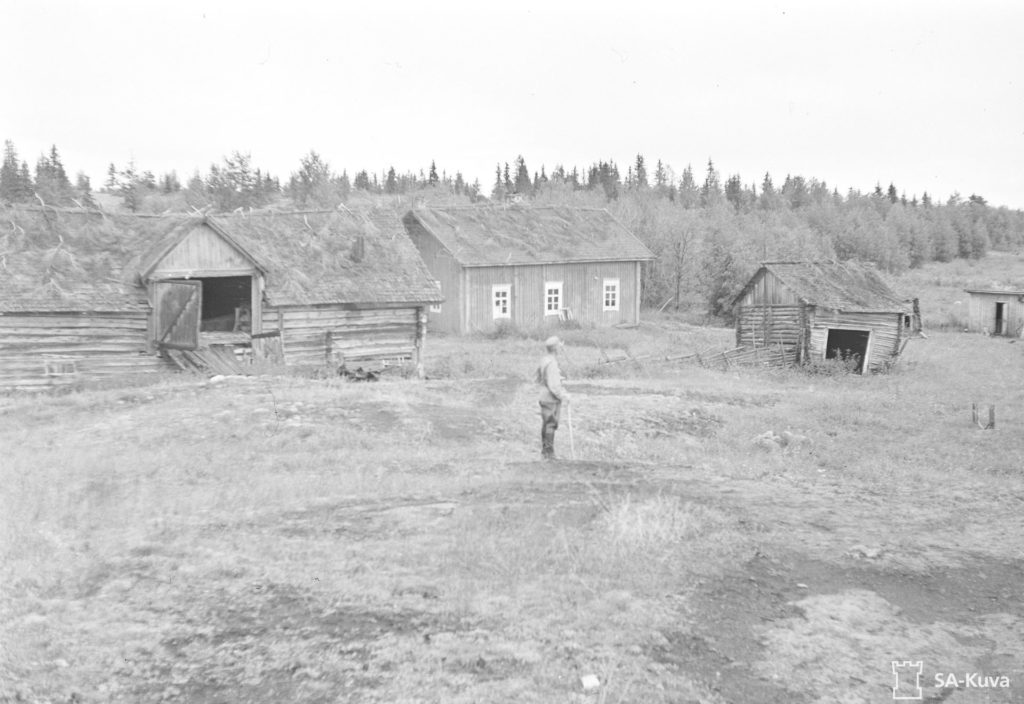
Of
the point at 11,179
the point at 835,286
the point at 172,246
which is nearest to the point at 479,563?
the point at 172,246

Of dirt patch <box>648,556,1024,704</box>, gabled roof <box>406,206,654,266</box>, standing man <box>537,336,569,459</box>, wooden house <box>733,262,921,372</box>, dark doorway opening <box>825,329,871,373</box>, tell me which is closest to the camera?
dirt patch <box>648,556,1024,704</box>

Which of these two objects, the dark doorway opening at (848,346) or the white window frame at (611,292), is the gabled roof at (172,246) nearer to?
the white window frame at (611,292)

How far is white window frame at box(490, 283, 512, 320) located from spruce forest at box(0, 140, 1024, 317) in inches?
278

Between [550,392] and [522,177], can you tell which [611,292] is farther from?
[522,177]

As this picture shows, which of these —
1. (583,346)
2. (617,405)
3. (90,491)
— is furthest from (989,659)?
(583,346)

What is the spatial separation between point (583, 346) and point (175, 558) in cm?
2882

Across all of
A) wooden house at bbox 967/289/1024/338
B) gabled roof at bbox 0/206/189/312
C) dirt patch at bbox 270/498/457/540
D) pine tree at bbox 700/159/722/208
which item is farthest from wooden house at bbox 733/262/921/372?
pine tree at bbox 700/159/722/208

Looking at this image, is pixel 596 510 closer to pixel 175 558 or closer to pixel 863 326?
pixel 175 558

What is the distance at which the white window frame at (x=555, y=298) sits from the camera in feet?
133

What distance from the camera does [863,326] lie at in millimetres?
32562

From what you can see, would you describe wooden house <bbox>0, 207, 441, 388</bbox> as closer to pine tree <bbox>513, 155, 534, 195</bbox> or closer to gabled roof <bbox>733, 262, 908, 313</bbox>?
gabled roof <bbox>733, 262, 908, 313</bbox>

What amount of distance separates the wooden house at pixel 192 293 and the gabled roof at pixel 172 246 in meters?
0.04

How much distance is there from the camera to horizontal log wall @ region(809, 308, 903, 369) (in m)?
32.6

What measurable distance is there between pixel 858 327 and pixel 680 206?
54432 mm
